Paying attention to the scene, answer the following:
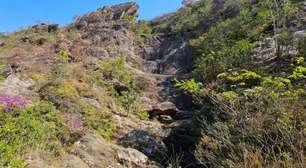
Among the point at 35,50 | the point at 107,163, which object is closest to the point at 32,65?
the point at 35,50

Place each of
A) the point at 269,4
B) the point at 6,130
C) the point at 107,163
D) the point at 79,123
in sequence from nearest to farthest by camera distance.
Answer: the point at 6,130 → the point at 107,163 → the point at 79,123 → the point at 269,4

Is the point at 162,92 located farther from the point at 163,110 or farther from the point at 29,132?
the point at 29,132

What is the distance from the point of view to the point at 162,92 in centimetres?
1631

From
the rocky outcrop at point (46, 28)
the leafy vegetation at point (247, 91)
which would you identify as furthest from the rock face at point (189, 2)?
the rocky outcrop at point (46, 28)

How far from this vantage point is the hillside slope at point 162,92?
6320mm

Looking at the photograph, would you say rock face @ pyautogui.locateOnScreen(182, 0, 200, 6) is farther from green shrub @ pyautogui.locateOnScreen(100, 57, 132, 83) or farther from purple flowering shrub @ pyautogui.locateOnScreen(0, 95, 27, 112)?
purple flowering shrub @ pyautogui.locateOnScreen(0, 95, 27, 112)

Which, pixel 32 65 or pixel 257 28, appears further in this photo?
pixel 257 28

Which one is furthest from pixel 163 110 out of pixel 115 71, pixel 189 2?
pixel 189 2

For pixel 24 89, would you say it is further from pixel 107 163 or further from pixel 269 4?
pixel 269 4

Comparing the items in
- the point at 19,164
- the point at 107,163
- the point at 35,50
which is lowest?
the point at 107,163

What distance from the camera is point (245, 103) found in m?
7.45

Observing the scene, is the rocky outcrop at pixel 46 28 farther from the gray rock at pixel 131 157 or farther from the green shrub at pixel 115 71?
the gray rock at pixel 131 157

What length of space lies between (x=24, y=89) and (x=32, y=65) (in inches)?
113

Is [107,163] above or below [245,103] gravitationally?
below
